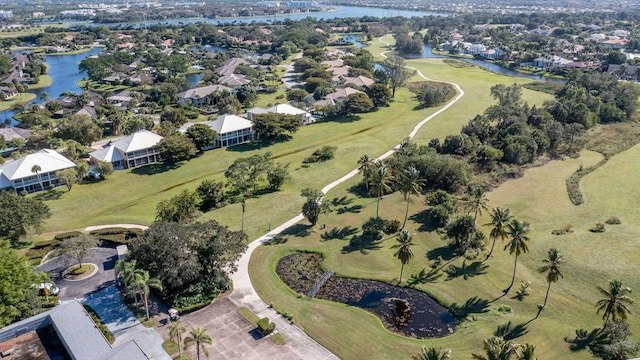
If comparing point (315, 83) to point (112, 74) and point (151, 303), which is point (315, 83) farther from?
point (151, 303)

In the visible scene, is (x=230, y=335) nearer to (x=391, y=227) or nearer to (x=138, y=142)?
(x=391, y=227)

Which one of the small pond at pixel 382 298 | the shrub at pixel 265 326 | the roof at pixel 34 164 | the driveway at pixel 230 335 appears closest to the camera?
the driveway at pixel 230 335

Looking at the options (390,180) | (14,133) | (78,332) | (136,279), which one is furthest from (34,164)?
(390,180)

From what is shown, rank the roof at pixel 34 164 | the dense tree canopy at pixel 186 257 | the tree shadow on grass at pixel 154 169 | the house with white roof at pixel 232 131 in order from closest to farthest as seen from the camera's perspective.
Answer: the dense tree canopy at pixel 186 257
the roof at pixel 34 164
the tree shadow on grass at pixel 154 169
the house with white roof at pixel 232 131

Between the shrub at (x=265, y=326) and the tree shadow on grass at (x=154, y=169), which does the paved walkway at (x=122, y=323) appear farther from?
the tree shadow on grass at (x=154, y=169)

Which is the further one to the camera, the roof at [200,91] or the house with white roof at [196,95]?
the roof at [200,91]

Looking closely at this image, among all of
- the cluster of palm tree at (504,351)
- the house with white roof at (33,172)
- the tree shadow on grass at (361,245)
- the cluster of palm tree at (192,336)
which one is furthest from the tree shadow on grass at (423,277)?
the house with white roof at (33,172)

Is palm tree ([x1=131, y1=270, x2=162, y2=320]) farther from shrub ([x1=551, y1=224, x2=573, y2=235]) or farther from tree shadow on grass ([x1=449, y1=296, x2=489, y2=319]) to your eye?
shrub ([x1=551, y1=224, x2=573, y2=235])

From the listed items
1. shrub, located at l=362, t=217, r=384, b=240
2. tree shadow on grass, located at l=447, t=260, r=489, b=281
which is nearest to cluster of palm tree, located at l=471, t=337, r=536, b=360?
tree shadow on grass, located at l=447, t=260, r=489, b=281
